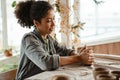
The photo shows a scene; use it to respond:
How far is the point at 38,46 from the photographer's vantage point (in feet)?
6.07

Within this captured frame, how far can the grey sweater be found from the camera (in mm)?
1758

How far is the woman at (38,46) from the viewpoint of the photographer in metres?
1.79

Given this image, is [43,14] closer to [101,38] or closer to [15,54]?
[15,54]

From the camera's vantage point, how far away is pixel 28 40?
6.25ft

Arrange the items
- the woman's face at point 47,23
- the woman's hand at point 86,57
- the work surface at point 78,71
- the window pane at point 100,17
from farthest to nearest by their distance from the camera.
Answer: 1. the window pane at point 100,17
2. the woman's face at point 47,23
3. the woman's hand at point 86,57
4. the work surface at point 78,71

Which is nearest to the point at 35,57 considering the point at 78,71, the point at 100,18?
the point at 78,71

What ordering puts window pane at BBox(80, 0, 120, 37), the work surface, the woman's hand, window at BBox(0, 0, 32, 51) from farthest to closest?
window pane at BBox(80, 0, 120, 37), window at BBox(0, 0, 32, 51), the woman's hand, the work surface

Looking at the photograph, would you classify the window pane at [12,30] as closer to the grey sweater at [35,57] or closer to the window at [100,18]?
the grey sweater at [35,57]

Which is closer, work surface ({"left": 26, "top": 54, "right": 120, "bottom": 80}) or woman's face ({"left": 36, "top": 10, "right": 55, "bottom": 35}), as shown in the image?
work surface ({"left": 26, "top": 54, "right": 120, "bottom": 80})

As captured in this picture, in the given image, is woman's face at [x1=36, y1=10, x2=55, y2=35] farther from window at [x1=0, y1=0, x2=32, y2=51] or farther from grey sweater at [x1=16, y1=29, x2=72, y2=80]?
window at [x1=0, y1=0, x2=32, y2=51]

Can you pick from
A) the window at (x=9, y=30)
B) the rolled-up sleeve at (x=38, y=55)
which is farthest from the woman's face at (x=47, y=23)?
the window at (x=9, y=30)

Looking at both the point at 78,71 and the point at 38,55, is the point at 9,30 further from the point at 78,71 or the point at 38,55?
the point at 78,71

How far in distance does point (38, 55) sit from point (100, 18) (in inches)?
91.7

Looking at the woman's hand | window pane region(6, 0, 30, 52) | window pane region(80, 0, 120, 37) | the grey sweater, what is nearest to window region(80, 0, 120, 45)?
window pane region(80, 0, 120, 37)
